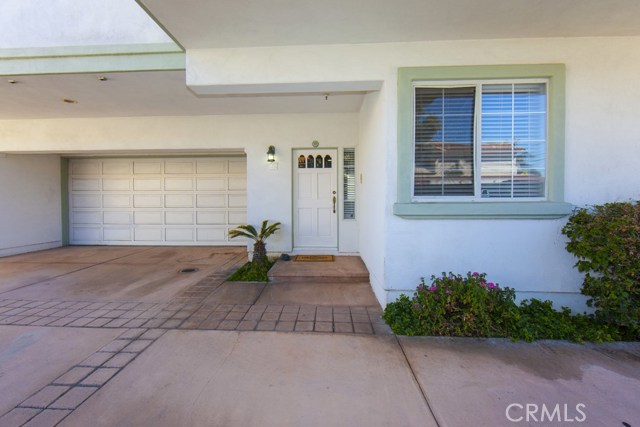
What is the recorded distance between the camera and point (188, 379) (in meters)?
2.41

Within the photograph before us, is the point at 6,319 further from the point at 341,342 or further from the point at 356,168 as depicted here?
the point at 356,168

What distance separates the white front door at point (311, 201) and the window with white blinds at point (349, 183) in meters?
0.35

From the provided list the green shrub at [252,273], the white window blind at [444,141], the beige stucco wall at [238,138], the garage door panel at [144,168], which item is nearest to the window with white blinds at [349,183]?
the beige stucco wall at [238,138]

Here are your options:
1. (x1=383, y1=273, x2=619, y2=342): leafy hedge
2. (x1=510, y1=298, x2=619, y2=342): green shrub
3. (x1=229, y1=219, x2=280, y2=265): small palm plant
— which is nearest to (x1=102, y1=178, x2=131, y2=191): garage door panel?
(x1=229, y1=219, x2=280, y2=265): small palm plant

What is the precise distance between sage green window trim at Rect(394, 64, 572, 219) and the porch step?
5.52 feet

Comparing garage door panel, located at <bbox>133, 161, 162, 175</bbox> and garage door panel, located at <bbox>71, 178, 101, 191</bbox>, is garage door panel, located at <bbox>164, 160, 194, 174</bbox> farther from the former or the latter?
garage door panel, located at <bbox>71, 178, 101, 191</bbox>

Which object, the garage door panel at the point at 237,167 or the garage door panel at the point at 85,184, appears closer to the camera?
the garage door panel at the point at 237,167

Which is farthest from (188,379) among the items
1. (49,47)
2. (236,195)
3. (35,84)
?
(236,195)

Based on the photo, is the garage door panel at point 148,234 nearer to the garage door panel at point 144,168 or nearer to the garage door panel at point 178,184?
the garage door panel at point 178,184

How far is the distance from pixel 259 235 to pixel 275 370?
362 centimetres

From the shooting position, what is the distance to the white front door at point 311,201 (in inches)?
252

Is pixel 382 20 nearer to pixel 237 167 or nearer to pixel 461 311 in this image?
pixel 461 311

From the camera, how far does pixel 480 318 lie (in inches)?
120

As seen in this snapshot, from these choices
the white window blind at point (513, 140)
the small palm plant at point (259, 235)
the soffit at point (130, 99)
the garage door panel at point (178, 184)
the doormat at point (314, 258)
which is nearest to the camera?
the white window blind at point (513, 140)
